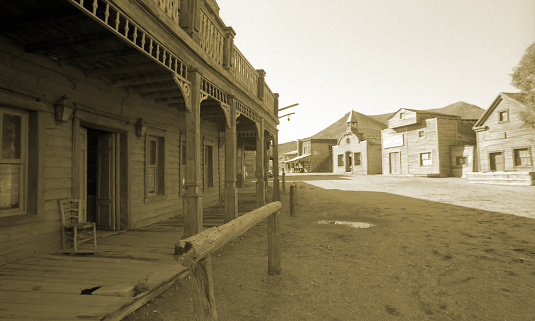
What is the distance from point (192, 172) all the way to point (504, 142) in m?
25.2

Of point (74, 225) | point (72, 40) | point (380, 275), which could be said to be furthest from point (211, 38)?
point (380, 275)

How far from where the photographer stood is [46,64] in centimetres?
480

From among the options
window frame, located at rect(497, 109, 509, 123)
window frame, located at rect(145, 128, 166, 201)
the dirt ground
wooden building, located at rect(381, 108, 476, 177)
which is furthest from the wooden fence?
wooden building, located at rect(381, 108, 476, 177)

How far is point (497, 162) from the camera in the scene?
21.8 m

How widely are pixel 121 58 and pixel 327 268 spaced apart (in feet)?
16.2

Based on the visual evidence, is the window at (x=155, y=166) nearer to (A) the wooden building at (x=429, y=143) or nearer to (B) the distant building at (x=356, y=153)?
(A) the wooden building at (x=429, y=143)

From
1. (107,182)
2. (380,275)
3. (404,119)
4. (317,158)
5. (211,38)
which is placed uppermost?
(404,119)

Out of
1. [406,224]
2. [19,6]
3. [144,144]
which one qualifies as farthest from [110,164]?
[406,224]

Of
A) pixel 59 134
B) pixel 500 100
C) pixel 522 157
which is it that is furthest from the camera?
pixel 500 100

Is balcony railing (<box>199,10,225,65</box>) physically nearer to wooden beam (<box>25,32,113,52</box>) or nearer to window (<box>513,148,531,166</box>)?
wooden beam (<box>25,32,113,52</box>)

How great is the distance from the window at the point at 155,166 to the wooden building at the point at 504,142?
2020cm

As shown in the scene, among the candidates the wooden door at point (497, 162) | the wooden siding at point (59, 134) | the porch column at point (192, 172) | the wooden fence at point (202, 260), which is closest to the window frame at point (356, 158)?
the wooden door at point (497, 162)

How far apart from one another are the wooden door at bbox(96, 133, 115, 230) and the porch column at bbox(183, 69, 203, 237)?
8.88ft

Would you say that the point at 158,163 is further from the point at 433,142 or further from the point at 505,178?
the point at 433,142
